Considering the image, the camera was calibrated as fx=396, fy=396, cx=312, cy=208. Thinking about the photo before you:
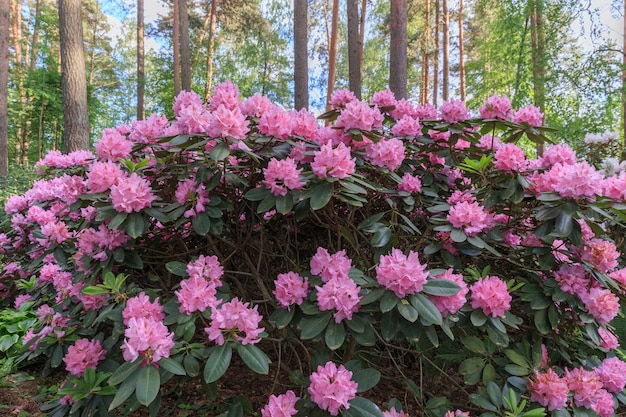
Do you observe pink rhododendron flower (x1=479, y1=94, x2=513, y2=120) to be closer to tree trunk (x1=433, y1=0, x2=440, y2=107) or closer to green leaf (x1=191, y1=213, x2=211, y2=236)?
green leaf (x1=191, y1=213, x2=211, y2=236)

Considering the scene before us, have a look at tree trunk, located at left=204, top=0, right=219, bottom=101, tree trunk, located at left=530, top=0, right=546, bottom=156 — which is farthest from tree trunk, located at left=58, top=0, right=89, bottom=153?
tree trunk, located at left=530, top=0, right=546, bottom=156

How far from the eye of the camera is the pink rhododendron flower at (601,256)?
141cm

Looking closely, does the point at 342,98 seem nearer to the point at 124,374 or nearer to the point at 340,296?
the point at 340,296

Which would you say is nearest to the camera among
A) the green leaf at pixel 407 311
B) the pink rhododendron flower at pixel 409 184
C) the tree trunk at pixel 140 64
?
the green leaf at pixel 407 311

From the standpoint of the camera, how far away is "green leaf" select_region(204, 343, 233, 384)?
3.28 feet

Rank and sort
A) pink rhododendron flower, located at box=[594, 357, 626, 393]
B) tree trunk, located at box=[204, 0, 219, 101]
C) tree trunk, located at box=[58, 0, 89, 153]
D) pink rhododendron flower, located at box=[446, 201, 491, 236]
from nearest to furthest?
pink rhododendron flower, located at box=[446, 201, 491, 236] < pink rhododendron flower, located at box=[594, 357, 626, 393] < tree trunk, located at box=[58, 0, 89, 153] < tree trunk, located at box=[204, 0, 219, 101]

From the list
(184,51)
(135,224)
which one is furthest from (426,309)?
(184,51)

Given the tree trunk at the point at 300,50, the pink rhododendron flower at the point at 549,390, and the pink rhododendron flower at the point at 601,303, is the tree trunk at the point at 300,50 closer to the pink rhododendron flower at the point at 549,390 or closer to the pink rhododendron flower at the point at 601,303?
the pink rhododendron flower at the point at 601,303

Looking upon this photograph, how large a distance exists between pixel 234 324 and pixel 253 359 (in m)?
0.11

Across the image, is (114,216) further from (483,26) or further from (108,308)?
(483,26)

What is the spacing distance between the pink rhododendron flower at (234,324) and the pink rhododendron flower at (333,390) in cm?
21

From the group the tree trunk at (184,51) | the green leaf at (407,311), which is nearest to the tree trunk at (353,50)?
the tree trunk at (184,51)

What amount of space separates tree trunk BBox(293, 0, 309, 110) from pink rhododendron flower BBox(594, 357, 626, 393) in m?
6.00

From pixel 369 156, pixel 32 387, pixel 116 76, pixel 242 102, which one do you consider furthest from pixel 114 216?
pixel 116 76
